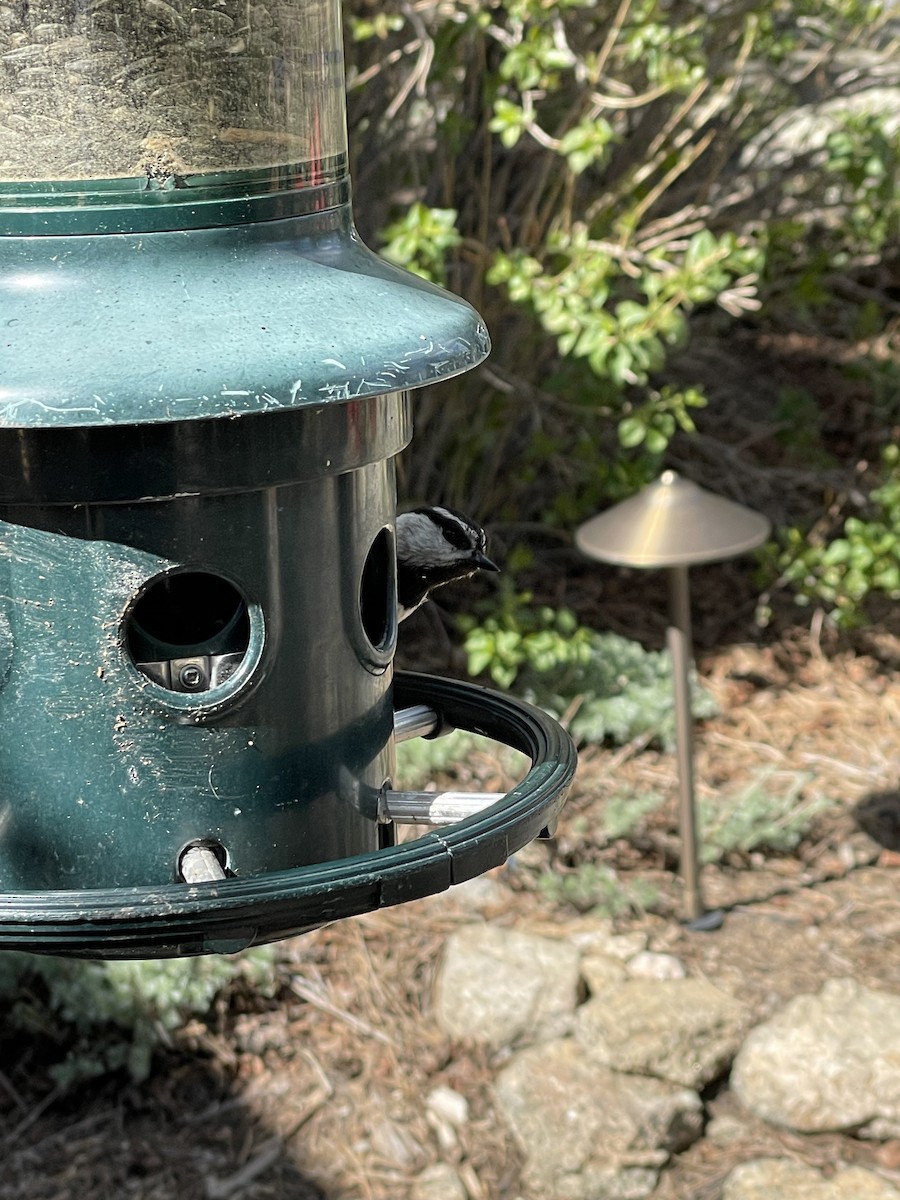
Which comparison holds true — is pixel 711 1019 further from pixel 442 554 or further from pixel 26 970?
pixel 442 554

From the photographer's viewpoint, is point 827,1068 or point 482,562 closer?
point 482,562

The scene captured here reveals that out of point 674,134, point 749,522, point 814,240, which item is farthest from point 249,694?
point 814,240

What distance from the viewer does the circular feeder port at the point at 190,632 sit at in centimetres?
156

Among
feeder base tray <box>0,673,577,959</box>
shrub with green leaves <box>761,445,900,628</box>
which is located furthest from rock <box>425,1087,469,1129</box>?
feeder base tray <box>0,673,577,959</box>

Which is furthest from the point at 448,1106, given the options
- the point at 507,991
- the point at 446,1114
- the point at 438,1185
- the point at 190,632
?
the point at 190,632

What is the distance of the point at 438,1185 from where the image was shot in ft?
12.7

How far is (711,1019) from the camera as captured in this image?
423 cm

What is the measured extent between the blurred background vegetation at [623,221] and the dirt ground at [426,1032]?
802mm

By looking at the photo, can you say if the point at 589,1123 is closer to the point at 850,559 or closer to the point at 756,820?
the point at 756,820

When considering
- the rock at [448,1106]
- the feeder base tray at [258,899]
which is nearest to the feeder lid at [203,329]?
the feeder base tray at [258,899]

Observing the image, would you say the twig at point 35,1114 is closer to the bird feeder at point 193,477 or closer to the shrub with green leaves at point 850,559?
the bird feeder at point 193,477

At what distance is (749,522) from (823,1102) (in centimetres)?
175

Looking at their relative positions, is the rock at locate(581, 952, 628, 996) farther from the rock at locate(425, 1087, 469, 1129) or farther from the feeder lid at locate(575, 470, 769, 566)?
the feeder lid at locate(575, 470, 769, 566)

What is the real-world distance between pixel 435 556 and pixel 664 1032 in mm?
2633
